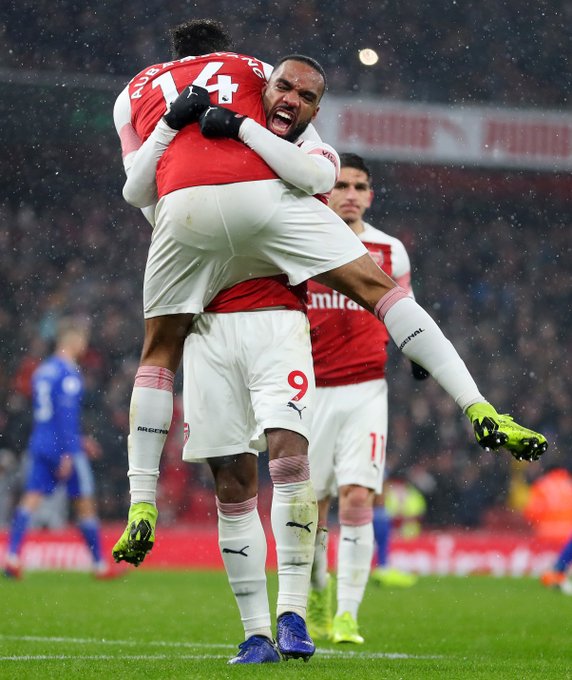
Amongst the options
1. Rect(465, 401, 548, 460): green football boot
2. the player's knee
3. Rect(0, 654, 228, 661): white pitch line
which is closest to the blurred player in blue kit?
the player's knee

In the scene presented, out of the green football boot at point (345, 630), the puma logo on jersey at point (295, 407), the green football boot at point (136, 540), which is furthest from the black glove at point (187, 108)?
the green football boot at point (345, 630)

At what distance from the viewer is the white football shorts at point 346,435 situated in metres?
6.08

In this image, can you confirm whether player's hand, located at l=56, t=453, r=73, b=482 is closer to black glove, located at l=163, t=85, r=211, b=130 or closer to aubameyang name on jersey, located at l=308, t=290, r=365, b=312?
aubameyang name on jersey, located at l=308, t=290, r=365, b=312

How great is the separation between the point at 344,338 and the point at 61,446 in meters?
5.05

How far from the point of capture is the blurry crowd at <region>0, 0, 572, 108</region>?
1669cm

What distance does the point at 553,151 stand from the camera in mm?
18141

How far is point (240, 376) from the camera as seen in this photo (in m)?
4.38

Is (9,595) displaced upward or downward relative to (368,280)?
downward

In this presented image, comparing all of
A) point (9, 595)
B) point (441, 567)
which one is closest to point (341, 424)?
point (9, 595)

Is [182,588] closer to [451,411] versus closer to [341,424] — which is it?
[341,424]

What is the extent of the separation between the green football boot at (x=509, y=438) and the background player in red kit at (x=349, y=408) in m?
2.00

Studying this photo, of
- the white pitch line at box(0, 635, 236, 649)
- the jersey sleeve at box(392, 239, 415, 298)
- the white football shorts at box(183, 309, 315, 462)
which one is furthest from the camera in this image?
the jersey sleeve at box(392, 239, 415, 298)

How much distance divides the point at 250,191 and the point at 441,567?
30.3 ft

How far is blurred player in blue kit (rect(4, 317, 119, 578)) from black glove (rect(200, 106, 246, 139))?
21.3ft
